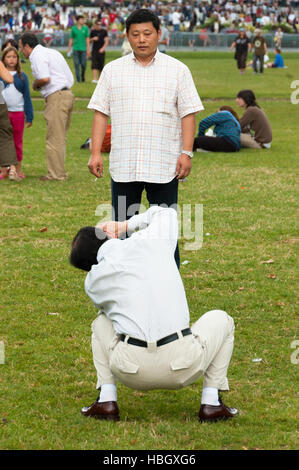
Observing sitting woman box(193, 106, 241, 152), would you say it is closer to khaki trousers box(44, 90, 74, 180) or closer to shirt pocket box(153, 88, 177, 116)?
khaki trousers box(44, 90, 74, 180)

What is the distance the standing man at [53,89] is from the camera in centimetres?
1118

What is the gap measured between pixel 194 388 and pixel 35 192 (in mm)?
6504

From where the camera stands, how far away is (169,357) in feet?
13.2

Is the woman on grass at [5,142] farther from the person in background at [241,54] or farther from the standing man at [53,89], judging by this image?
the person in background at [241,54]

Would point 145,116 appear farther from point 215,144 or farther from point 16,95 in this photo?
point 215,144

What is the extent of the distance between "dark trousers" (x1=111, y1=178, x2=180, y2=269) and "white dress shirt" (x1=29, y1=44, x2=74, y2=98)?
5.59 meters

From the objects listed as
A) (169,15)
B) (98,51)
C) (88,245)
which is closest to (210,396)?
(88,245)

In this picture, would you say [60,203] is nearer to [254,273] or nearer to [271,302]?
[254,273]

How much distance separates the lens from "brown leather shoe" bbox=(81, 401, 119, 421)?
434 centimetres

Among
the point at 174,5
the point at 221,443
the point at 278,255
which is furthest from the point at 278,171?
the point at 174,5

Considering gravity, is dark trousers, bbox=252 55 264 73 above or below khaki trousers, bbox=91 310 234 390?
below

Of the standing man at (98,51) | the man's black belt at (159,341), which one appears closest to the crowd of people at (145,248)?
the man's black belt at (159,341)

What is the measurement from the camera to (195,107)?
5.72 m

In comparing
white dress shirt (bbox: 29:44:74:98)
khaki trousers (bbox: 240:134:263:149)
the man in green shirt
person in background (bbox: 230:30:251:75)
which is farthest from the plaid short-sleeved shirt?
person in background (bbox: 230:30:251:75)
